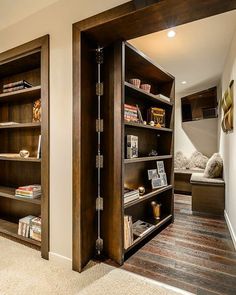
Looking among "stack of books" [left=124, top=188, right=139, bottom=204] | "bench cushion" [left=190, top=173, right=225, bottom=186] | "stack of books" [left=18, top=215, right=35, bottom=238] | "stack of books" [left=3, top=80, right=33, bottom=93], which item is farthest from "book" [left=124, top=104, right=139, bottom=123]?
"bench cushion" [left=190, top=173, right=225, bottom=186]

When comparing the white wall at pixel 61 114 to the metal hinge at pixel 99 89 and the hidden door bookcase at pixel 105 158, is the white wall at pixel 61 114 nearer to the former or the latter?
the hidden door bookcase at pixel 105 158

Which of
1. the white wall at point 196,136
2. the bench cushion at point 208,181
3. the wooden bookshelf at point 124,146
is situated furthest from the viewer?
the white wall at point 196,136

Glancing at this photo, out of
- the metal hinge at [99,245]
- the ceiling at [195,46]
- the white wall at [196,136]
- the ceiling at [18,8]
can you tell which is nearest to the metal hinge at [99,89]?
the ceiling at [18,8]

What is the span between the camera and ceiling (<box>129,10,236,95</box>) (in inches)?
101

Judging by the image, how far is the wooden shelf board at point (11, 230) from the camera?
2304 millimetres

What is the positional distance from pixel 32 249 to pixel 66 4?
2472mm

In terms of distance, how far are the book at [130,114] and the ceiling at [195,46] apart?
112 centimetres

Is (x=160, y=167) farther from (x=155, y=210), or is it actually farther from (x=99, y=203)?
(x=99, y=203)

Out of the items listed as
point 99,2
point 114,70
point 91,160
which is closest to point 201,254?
point 91,160

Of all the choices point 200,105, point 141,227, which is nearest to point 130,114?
point 141,227

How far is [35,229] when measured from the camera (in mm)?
2330

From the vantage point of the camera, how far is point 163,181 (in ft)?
10.0

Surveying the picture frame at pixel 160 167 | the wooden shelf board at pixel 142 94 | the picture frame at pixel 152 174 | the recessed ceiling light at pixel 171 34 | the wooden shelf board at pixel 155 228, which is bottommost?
the wooden shelf board at pixel 155 228

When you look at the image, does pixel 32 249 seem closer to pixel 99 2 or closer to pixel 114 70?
pixel 114 70
